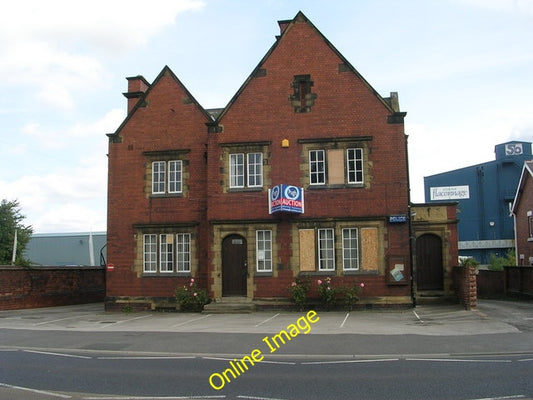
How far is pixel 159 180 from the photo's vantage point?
78.9 feet

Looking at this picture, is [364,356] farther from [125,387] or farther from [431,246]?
[431,246]

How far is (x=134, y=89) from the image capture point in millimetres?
26078

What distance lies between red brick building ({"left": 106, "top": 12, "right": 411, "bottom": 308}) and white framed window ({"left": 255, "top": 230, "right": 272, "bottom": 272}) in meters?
0.04

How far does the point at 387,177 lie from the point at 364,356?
10.8 meters

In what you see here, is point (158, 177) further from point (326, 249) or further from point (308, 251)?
point (326, 249)

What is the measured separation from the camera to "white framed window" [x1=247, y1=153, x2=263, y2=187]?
881 inches

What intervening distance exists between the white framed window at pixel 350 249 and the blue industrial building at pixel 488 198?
3894 cm

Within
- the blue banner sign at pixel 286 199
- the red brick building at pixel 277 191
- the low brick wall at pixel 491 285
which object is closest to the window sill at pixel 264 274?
the red brick building at pixel 277 191

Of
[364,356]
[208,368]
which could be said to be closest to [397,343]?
[364,356]

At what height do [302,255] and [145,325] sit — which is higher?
[302,255]

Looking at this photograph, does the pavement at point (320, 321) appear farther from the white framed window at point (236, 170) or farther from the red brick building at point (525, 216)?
the red brick building at point (525, 216)

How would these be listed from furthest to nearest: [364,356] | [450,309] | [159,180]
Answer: [159,180] → [450,309] → [364,356]

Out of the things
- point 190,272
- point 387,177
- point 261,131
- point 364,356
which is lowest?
point 364,356

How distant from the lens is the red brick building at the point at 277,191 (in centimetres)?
2139
